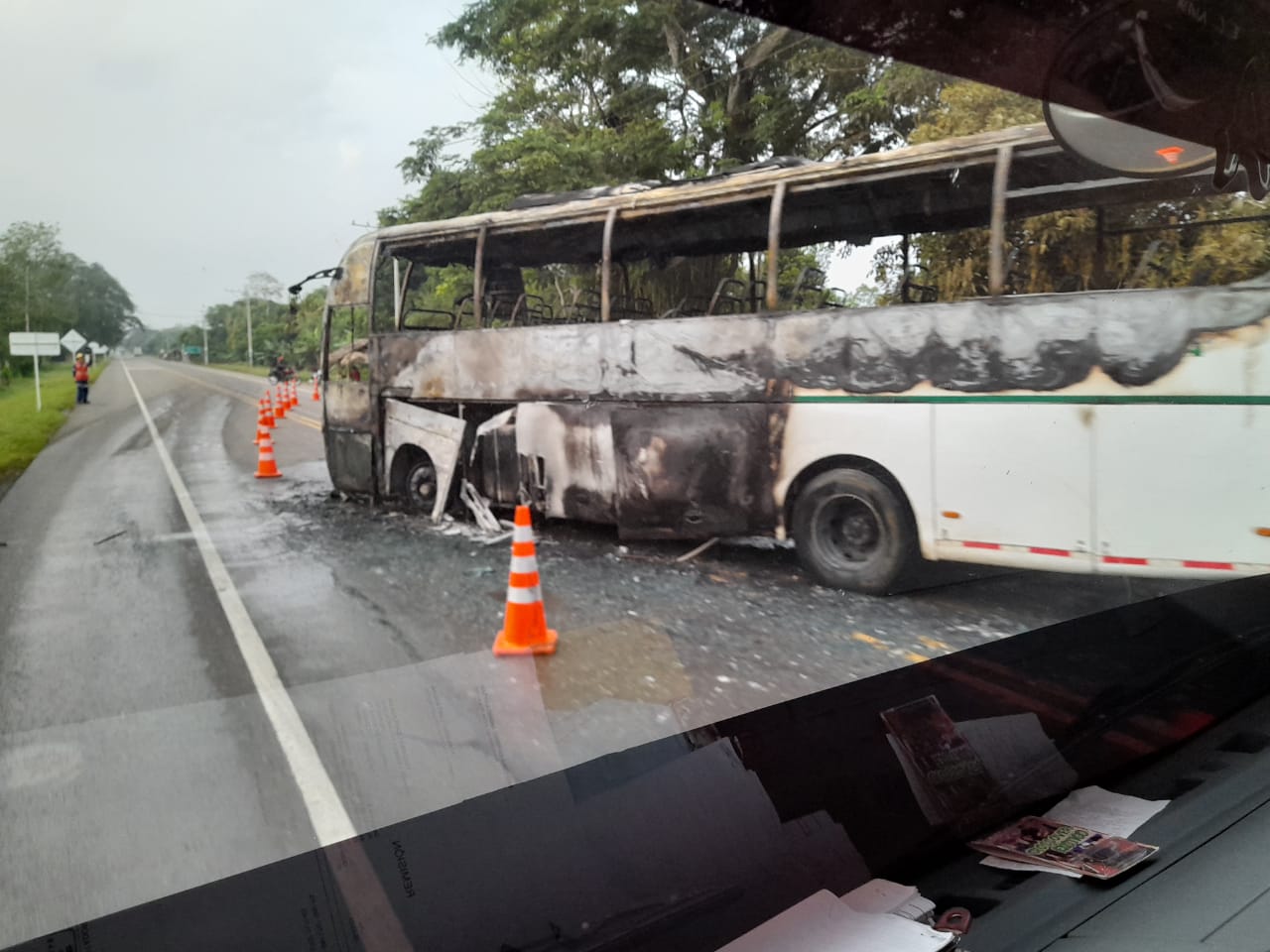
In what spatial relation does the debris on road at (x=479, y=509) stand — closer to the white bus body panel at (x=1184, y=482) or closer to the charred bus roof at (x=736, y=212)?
the charred bus roof at (x=736, y=212)

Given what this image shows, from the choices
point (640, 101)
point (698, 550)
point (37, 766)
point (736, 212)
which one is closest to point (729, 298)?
point (736, 212)

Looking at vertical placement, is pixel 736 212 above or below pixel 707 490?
above

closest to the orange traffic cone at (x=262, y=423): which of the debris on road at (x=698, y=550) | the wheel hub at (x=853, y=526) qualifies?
the debris on road at (x=698, y=550)

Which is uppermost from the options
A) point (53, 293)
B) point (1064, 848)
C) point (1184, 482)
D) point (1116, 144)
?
point (1116, 144)

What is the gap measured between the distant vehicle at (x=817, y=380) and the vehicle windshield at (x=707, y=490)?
0.03ft

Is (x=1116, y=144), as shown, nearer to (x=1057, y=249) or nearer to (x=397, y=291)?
(x=1057, y=249)

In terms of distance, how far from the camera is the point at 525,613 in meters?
2.15

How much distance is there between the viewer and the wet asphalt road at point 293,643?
4.69ft

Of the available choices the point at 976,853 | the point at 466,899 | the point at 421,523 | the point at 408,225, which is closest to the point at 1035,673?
the point at 976,853

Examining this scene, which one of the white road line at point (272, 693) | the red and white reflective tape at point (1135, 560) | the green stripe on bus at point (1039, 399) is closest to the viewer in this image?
the white road line at point (272, 693)

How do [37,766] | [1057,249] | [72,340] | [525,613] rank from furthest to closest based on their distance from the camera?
1. [525,613]
2. [1057,249]
3. [72,340]
4. [37,766]

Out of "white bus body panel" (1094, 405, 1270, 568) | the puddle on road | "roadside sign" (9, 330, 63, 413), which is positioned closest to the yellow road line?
"roadside sign" (9, 330, 63, 413)

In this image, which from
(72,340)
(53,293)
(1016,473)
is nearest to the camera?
(53,293)

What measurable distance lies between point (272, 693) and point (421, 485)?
71 centimetres
